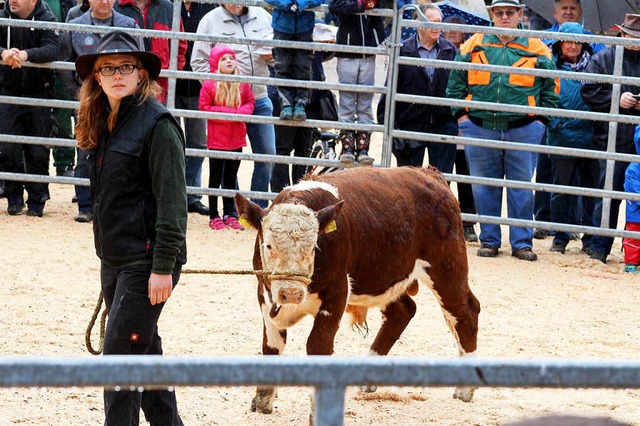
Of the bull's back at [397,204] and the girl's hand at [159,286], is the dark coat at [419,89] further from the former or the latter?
the girl's hand at [159,286]

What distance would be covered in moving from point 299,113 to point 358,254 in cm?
446

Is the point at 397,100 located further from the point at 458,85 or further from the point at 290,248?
the point at 290,248

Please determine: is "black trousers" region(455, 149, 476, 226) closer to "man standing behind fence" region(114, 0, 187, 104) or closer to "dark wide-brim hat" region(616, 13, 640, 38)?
"dark wide-brim hat" region(616, 13, 640, 38)

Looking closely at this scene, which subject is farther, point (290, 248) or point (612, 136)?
point (612, 136)

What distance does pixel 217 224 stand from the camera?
1034 cm

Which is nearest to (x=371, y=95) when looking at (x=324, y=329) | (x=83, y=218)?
(x=83, y=218)

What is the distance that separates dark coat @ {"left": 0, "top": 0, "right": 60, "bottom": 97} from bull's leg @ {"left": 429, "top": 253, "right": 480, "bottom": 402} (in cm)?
527

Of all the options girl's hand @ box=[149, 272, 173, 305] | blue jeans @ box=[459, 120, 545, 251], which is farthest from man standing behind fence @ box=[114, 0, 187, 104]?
girl's hand @ box=[149, 272, 173, 305]

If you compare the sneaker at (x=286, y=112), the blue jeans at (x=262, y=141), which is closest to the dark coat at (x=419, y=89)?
the sneaker at (x=286, y=112)

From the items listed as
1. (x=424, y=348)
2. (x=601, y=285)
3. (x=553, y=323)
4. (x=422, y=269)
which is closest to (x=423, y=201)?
(x=422, y=269)

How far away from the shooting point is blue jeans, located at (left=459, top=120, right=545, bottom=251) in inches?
400

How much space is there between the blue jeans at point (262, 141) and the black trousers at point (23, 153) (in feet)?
6.62

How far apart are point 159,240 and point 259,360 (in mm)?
2494

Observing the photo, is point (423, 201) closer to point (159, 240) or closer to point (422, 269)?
point (422, 269)
